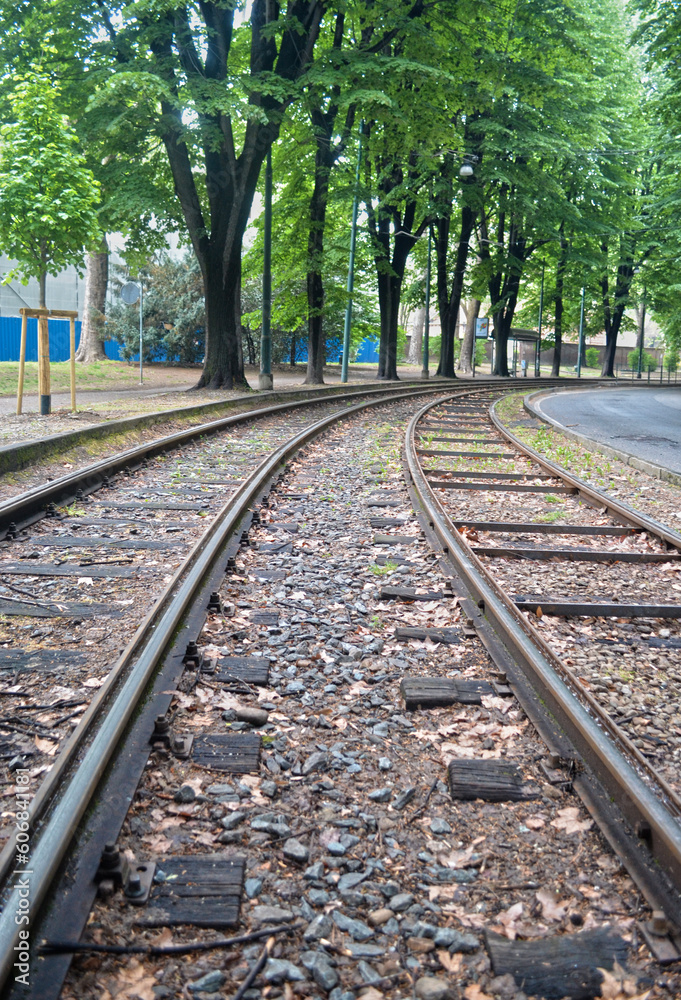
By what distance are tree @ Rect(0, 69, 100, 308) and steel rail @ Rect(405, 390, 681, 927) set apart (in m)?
9.00

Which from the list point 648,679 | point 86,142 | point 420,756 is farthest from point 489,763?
point 86,142

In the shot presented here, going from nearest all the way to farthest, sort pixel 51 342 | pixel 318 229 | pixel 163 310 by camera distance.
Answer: pixel 318 229 < pixel 163 310 < pixel 51 342

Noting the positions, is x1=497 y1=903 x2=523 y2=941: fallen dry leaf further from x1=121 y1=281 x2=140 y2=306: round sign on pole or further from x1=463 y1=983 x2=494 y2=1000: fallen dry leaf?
x1=121 y1=281 x2=140 y2=306: round sign on pole

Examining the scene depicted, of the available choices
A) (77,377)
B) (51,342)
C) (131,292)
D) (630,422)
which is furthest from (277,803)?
(51,342)

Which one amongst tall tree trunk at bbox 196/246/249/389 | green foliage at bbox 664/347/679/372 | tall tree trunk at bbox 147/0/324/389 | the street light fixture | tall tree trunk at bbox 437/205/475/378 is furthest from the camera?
green foliage at bbox 664/347/679/372

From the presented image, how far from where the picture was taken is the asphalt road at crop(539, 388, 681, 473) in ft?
40.1

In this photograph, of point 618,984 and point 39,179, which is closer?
Result: point 618,984

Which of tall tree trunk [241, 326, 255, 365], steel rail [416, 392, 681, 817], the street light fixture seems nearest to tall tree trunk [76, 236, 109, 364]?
tall tree trunk [241, 326, 255, 365]

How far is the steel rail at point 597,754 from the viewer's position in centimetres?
229

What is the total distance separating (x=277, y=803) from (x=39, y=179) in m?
10.7

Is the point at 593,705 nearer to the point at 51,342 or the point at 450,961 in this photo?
the point at 450,961

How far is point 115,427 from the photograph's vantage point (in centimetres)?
1097

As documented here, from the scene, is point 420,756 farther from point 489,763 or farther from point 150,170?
point 150,170

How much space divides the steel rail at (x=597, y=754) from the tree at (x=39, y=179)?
29.5 feet
